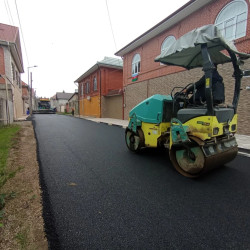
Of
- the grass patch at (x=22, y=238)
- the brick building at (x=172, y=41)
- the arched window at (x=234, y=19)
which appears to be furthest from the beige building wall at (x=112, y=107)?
the grass patch at (x=22, y=238)

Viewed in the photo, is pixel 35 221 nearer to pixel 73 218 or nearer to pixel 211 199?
pixel 73 218

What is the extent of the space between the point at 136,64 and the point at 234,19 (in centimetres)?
824

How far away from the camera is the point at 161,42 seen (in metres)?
11.5

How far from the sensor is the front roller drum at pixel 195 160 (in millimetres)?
2915

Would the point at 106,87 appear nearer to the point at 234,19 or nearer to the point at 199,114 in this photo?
the point at 234,19

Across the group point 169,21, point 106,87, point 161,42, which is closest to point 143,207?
point 169,21

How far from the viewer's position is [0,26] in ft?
52.7

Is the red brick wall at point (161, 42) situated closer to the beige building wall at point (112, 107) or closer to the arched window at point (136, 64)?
the arched window at point (136, 64)

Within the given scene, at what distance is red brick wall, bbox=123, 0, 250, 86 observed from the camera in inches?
Answer: 308

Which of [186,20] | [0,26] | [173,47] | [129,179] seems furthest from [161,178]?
[0,26]

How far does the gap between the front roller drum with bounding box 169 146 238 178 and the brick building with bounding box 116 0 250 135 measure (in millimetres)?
5455

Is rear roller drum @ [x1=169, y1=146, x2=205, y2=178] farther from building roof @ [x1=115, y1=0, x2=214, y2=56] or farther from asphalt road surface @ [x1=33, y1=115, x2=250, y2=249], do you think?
building roof @ [x1=115, y1=0, x2=214, y2=56]

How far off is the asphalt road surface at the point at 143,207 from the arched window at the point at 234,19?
6.90 metres

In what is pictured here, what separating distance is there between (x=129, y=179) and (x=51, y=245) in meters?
1.76
